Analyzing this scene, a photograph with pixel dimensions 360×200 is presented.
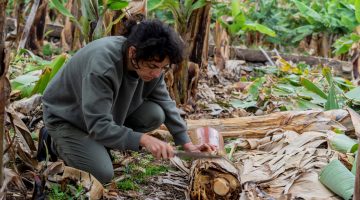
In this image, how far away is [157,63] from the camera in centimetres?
260

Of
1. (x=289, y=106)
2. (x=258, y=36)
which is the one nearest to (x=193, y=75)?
(x=289, y=106)

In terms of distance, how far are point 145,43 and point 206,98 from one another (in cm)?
275

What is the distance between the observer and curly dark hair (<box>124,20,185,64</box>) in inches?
101

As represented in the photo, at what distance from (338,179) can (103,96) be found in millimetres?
1163

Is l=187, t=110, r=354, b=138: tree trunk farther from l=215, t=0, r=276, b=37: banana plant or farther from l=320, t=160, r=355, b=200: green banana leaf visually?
l=215, t=0, r=276, b=37: banana plant

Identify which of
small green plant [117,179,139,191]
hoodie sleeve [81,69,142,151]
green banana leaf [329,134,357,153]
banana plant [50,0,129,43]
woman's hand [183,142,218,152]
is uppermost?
banana plant [50,0,129,43]

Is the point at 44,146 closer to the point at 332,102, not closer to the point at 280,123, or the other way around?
the point at 280,123

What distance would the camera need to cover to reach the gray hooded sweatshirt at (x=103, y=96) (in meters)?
2.66

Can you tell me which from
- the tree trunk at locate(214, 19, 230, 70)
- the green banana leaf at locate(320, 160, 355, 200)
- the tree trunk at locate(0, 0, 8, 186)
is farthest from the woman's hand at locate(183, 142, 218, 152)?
the tree trunk at locate(214, 19, 230, 70)

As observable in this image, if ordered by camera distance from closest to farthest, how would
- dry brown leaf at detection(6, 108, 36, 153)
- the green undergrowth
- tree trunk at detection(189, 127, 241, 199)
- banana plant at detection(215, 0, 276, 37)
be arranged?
tree trunk at detection(189, 127, 241, 199)
dry brown leaf at detection(6, 108, 36, 153)
the green undergrowth
banana plant at detection(215, 0, 276, 37)

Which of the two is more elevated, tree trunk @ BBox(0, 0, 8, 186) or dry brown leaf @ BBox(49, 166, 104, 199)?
tree trunk @ BBox(0, 0, 8, 186)

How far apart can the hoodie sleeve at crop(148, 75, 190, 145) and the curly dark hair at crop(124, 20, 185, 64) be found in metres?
0.50

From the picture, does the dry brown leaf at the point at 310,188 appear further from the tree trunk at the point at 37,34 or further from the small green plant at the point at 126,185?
the tree trunk at the point at 37,34

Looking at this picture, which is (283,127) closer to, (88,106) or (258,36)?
(88,106)
